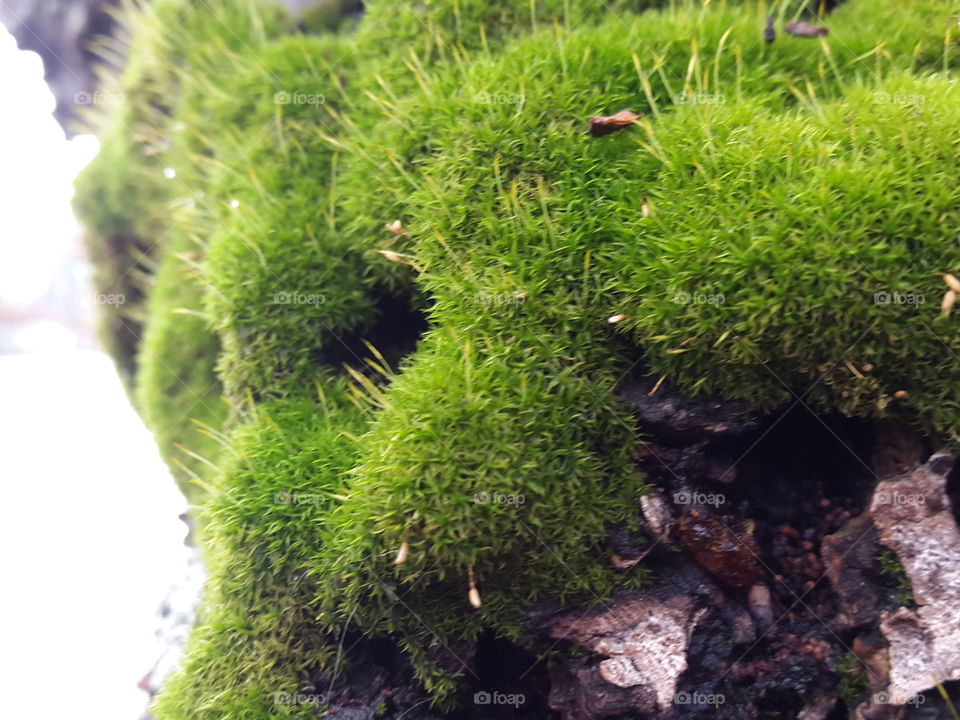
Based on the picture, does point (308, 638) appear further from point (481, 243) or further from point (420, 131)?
point (420, 131)

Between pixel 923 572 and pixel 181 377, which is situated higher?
pixel 181 377

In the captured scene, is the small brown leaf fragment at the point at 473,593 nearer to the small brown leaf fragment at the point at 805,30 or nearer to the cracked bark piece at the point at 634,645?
the cracked bark piece at the point at 634,645

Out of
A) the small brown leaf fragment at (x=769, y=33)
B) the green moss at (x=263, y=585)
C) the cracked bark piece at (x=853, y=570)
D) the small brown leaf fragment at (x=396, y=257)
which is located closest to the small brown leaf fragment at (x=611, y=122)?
the small brown leaf fragment at (x=769, y=33)

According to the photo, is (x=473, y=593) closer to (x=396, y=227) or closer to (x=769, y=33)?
(x=396, y=227)

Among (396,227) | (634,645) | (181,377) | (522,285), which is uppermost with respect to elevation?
(396,227)

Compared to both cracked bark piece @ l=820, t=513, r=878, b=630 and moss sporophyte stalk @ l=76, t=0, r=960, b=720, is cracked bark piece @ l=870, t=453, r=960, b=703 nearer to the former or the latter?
cracked bark piece @ l=820, t=513, r=878, b=630

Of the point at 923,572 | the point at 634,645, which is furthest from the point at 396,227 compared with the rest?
the point at 923,572

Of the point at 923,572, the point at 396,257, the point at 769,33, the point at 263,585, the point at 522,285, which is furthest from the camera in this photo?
the point at 769,33
